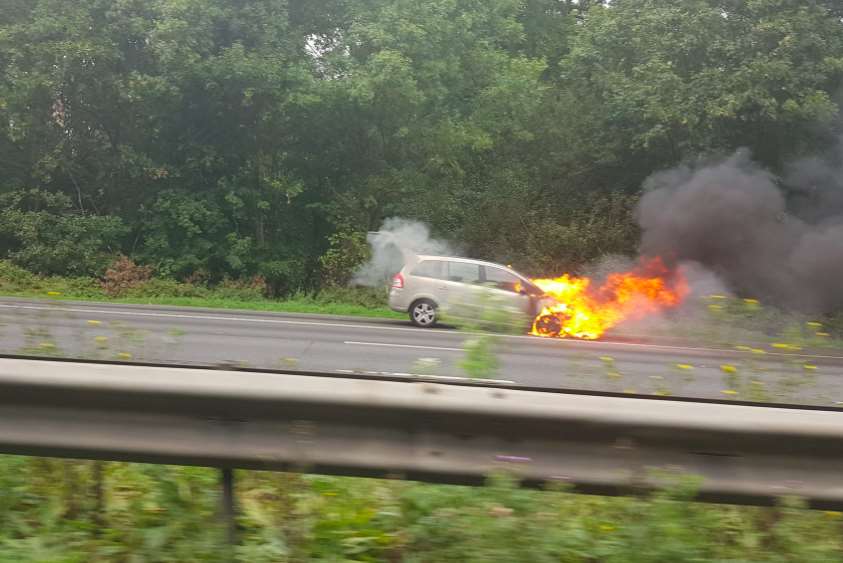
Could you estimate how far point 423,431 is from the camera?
3.26 metres

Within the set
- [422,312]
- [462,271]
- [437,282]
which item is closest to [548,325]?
[462,271]

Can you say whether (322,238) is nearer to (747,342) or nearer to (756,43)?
(756,43)

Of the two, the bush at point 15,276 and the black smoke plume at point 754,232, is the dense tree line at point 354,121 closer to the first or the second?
the bush at point 15,276

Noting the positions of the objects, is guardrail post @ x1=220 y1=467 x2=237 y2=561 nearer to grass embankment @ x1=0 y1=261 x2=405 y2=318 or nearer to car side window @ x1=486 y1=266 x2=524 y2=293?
car side window @ x1=486 y1=266 x2=524 y2=293

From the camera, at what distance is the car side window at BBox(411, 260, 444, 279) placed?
627 inches

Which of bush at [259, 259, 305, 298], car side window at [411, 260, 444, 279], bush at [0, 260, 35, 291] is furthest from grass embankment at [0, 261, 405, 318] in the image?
car side window at [411, 260, 444, 279]

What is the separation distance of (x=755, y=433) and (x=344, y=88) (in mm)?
19294

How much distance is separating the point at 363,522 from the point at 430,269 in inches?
493

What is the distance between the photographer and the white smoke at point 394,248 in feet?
69.1

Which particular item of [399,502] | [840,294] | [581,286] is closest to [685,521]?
[399,502]

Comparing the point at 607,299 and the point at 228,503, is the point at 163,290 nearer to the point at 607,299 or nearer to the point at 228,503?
the point at 607,299

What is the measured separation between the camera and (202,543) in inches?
132

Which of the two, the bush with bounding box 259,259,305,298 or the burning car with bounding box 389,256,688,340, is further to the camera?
the bush with bounding box 259,259,305,298

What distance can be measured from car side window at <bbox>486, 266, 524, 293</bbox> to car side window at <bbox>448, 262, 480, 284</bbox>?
0.78ft
